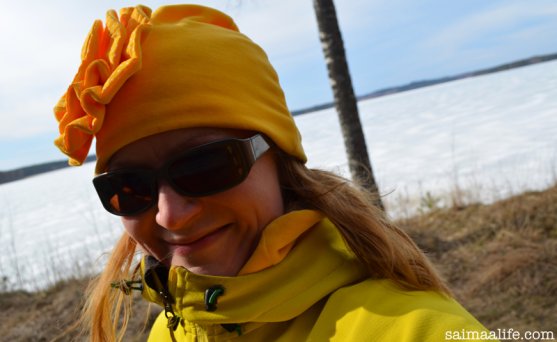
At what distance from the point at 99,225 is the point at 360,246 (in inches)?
339

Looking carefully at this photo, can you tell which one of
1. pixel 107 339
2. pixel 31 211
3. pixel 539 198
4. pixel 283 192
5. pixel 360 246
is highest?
pixel 283 192

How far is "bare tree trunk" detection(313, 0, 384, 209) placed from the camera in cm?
497

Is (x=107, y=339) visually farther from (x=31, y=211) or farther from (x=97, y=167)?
(x=31, y=211)

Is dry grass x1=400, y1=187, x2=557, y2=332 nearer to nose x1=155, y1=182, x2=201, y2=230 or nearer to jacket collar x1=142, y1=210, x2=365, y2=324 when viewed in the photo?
jacket collar x1=142, y1=210, x2=365, y2=324

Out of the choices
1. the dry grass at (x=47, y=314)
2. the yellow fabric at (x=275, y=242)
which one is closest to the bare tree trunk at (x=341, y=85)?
the dry grass at (x=47, y=314)

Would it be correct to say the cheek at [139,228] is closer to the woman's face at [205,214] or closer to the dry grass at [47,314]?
the woman's face at [205,214]

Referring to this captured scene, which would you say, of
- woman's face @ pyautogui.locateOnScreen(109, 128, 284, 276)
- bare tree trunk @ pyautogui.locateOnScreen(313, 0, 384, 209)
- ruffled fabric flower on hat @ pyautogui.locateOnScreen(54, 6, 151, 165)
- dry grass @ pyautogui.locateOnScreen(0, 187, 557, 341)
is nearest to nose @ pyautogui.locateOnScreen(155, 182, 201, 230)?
woman's face @ pyautogui.locateOnScreen(109, 128, 284, 276)

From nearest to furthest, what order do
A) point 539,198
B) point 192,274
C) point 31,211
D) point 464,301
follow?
point 192,274
point 464,301
point 539,198
point 31,211

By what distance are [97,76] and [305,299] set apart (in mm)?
754

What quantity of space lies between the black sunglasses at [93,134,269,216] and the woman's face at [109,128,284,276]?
0.06ft

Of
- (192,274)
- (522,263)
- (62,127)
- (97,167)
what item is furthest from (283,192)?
(522,263)

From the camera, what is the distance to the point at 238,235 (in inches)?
48.2

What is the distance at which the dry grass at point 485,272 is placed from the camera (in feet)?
12.5

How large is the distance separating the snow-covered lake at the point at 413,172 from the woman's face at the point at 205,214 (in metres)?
0.57
